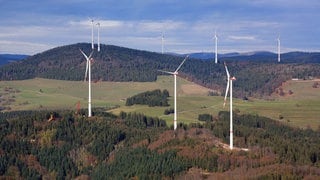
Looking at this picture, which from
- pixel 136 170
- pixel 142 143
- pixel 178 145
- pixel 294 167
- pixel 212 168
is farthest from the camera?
pixel 142 143

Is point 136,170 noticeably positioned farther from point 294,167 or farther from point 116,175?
point 294,167

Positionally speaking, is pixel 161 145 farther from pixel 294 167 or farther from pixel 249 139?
pixel 294 167

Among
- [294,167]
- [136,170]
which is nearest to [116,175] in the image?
[136,170]

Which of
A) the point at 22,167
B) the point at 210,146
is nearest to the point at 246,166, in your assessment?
the point at 210,146

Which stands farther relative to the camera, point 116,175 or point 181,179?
point 116,175

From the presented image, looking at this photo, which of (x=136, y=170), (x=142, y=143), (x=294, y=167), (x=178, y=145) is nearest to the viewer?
(x=294, y=167)

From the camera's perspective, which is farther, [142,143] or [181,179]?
[142,143]

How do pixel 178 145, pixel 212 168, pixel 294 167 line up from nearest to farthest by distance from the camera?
pixel 294 167
pixel 212 168
pixel 178 145

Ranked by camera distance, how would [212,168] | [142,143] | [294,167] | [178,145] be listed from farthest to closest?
[142,143], [178,145], [212,168], [294,167]
